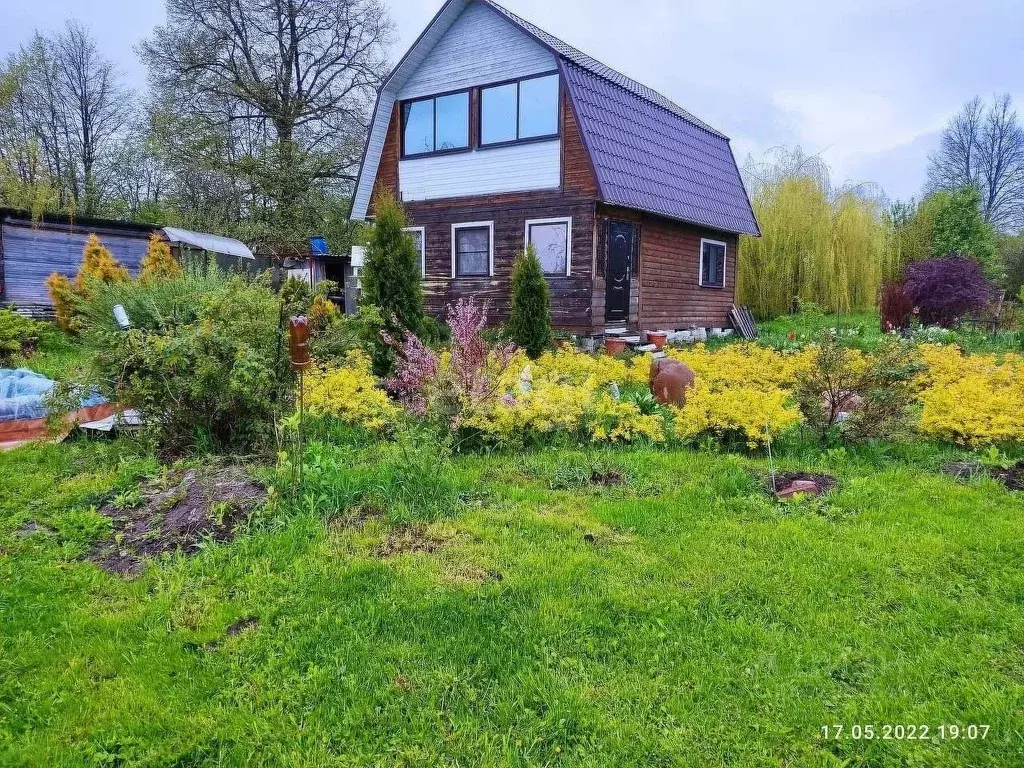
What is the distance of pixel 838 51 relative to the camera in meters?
11.9

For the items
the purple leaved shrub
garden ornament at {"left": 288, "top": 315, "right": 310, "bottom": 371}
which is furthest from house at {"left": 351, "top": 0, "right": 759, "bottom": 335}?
garden ornament at {"left": 288, "top": 315, "right": 310, "bottom": 371}

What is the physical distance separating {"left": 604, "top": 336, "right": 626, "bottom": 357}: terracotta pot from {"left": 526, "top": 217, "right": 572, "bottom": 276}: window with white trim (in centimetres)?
156

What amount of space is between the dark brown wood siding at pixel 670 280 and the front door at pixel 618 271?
19 centimetres

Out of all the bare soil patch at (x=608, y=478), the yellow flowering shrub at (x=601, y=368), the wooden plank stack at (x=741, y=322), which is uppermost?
the wooden plank stack at (x=741, y=322)

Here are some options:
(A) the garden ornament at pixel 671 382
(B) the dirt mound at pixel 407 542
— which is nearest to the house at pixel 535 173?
(A) the garden ornament at pixel 671 382

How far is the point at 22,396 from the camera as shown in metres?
6.28

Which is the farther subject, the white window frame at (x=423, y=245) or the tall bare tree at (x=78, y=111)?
the tall bare tree at (x=78, y=111)

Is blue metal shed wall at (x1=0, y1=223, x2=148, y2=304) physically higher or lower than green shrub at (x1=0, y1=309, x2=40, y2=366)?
higher

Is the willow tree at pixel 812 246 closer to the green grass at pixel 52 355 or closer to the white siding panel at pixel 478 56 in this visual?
the white siding panel at pixel 478 56

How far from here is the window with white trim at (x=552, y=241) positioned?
1145 cm

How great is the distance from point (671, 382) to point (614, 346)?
17.2 feet

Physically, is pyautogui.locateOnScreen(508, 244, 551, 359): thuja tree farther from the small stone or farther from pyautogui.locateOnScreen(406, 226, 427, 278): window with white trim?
the small stone

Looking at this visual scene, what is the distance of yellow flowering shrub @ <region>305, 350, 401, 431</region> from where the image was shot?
17.4ft

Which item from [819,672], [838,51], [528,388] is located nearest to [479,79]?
[838,51]
